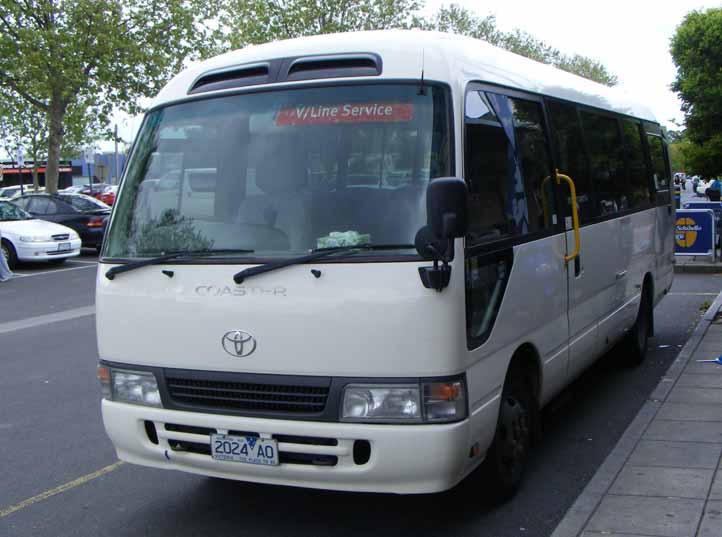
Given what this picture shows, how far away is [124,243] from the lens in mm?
5023

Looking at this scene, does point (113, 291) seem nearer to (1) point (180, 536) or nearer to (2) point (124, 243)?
(2) point (124, 243)

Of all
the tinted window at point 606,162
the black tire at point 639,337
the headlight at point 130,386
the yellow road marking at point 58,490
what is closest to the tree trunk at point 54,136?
the black tire at point 639,337

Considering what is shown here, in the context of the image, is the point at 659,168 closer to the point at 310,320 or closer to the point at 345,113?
the point at 345,113

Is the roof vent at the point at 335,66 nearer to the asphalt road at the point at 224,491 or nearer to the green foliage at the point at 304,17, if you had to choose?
the asphalt road at the point at 224,491

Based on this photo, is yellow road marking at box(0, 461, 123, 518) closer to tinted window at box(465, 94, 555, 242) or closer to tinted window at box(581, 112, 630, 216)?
tinted window at box(465, 94, 555, 242)

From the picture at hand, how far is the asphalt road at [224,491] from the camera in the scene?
5.01 metres

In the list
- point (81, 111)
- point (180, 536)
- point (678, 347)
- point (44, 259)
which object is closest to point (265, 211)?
point (180, 536)

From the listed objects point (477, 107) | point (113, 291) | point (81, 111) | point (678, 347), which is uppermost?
point (81, 111)

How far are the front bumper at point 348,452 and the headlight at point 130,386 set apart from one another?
10 cm

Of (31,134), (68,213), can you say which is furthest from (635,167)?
(31,134)

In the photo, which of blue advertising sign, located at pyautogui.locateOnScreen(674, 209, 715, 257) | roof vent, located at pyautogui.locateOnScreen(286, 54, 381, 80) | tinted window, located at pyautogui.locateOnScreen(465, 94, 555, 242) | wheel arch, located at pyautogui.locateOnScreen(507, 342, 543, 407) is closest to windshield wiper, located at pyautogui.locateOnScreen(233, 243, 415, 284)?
tinted window, located at pyautogui.locateOnScreen(465, 94, 555, 242)

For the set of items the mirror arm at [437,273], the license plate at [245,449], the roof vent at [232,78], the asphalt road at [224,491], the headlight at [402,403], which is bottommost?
the asphalt road at [224,491]

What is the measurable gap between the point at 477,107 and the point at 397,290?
4.33 ft

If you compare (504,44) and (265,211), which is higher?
(504,44)
